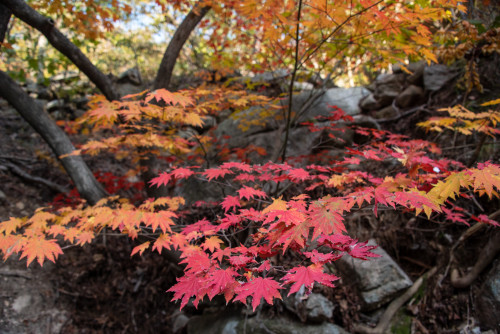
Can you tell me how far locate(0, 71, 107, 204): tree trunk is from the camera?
11.3 feet

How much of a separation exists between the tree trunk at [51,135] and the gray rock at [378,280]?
379cm

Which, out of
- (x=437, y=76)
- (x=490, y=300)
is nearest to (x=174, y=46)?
(x=490, y=300)

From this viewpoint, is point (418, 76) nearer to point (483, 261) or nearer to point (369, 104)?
point (369, 104)

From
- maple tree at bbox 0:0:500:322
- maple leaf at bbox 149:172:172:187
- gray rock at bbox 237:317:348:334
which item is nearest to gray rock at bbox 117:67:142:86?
maple tree at bbox 0:0:500:322

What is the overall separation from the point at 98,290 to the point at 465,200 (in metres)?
5.37

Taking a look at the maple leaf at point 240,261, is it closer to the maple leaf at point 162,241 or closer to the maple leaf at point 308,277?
the maple leaf at point 308,277

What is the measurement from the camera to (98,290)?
3.83 meters

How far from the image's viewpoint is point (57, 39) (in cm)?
309

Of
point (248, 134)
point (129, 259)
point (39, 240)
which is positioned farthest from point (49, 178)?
point (248, 134)

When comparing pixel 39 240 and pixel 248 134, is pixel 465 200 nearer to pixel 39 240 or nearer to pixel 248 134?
pixel 248 134

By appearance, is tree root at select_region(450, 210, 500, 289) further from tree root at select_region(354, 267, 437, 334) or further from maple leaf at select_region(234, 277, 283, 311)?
maple leaf at select_region(234, 277, 283, 311)

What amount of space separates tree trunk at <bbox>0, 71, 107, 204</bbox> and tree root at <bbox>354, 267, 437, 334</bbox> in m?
3.95

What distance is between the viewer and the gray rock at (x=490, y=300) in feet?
7.55

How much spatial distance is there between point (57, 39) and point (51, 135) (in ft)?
4.39
